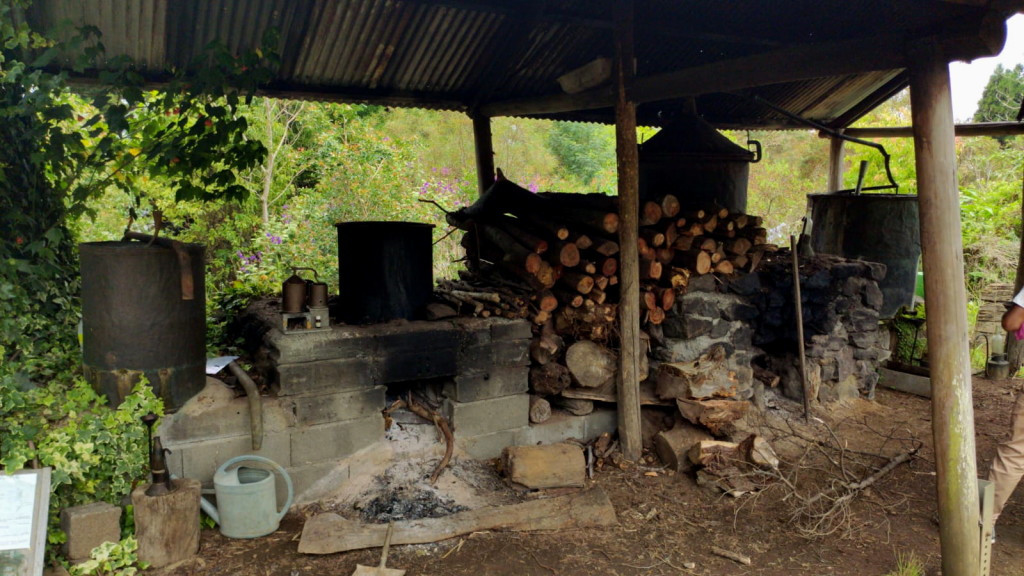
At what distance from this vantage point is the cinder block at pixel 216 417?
13.3 ft

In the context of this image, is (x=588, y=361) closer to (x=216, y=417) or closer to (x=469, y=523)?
(x=469, y=523)

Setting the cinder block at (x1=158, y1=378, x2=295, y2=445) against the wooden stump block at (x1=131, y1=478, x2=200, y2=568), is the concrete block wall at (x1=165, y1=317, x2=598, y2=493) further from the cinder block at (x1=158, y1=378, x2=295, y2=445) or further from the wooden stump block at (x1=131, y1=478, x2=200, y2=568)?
the wooden stump block at (x1=131, y1=478, x2=200, y2=568)

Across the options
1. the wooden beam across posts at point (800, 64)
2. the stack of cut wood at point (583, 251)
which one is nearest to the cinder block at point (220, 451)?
the stack of cut wood at point (583, 251)

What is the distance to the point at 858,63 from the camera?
3586mm

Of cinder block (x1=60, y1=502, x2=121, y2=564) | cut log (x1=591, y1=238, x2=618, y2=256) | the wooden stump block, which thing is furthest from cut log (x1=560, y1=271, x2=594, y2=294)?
cinder block (x1=60, y1=502, x2=121, y2=564)

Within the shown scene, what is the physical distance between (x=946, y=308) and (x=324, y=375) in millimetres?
3490

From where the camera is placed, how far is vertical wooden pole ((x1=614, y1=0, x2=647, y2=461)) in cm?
488

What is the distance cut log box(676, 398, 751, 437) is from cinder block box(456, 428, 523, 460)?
1285 mm

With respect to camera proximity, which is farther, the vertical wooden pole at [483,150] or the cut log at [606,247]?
the vertical wooden pole at [483,150]

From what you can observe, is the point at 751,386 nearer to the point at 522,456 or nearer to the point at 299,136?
the point at 522,456

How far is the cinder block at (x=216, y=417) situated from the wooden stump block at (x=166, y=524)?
0.45 m

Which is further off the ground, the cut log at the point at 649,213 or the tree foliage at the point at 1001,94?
the tree foliage at the point at 1001,94

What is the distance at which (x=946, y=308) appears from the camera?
3.26 metres

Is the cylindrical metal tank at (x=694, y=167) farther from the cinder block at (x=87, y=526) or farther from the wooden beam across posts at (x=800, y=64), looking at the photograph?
the cinder block at (x=87, y=526)
